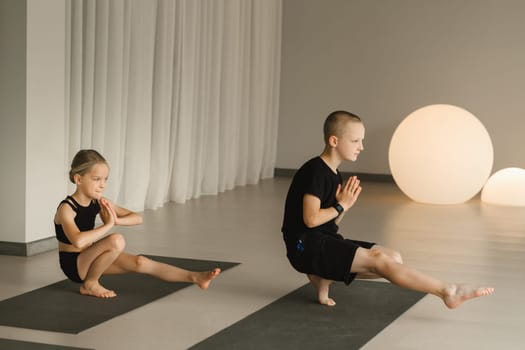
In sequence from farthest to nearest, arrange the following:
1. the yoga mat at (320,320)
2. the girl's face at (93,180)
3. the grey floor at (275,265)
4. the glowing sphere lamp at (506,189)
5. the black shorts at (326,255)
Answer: the glowing sphere lamp at (506,189)
the girl's face at (93,180)
the black shorts at (326,255)
the grey floor at (275,265)
the yoga mat at (320,320)

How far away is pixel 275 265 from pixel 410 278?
1186mm

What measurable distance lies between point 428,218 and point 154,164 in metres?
1.93

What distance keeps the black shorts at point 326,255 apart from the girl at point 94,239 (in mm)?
370

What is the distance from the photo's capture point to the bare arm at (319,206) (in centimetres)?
345

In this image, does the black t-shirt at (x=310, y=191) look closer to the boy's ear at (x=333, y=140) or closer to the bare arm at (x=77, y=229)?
the boy's ear at (x=333, y=140)

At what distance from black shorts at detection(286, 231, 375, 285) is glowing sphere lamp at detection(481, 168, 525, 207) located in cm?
385

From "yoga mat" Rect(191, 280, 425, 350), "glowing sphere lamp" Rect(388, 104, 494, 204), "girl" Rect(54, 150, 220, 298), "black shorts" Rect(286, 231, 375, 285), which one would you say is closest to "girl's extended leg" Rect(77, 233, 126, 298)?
"girl" Rect(54, 150, 220, 298)

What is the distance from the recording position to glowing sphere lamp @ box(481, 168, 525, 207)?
22.9 feet

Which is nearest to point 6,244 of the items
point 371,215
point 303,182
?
point 303,182

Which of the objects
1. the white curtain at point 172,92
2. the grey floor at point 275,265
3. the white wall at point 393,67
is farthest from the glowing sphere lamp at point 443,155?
the white curtain at point 172,92

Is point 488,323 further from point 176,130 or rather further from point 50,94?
point 176,130

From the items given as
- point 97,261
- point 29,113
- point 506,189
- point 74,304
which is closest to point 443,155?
point 506,189

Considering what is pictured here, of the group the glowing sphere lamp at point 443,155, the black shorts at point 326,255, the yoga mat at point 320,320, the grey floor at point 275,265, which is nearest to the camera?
the yoga mat at point 320,320

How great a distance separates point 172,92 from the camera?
6410mm
